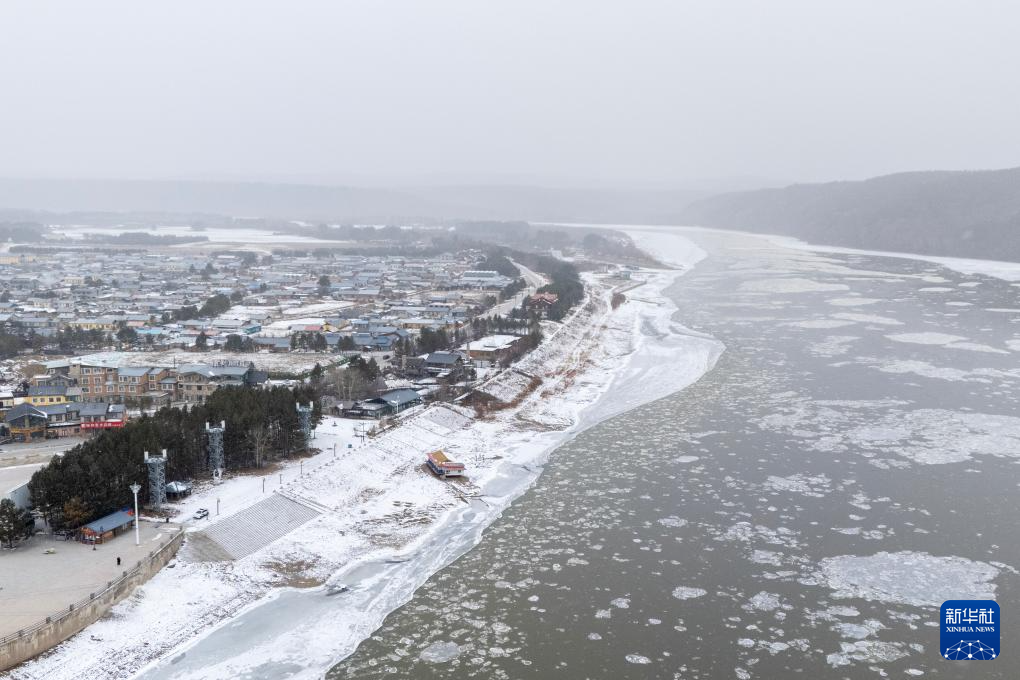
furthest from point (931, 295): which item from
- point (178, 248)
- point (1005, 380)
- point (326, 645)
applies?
point (178, 248)

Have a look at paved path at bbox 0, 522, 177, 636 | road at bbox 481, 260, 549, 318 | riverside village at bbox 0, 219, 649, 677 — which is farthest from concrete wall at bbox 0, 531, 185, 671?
road at bbox 481, 260, 549, 318

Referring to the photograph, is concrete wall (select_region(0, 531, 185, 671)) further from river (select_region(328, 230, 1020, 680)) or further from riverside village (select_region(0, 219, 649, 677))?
river (select_region(328, 230, 1020, 680))

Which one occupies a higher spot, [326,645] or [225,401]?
[225,401]

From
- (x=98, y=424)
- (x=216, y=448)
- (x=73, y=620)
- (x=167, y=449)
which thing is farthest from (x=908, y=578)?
(x=98, y=424)

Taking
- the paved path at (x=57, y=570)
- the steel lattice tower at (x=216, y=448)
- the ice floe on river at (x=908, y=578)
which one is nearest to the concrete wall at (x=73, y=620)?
the paved path at (x=57, y=570)

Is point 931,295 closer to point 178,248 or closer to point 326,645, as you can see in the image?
point 326,645

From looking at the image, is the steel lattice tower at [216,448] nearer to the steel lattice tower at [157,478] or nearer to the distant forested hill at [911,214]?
the steel lattice tower at [157,478]

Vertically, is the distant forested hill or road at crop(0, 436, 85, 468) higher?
the distant forested hill

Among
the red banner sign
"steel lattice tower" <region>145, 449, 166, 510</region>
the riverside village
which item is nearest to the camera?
the riverside village
